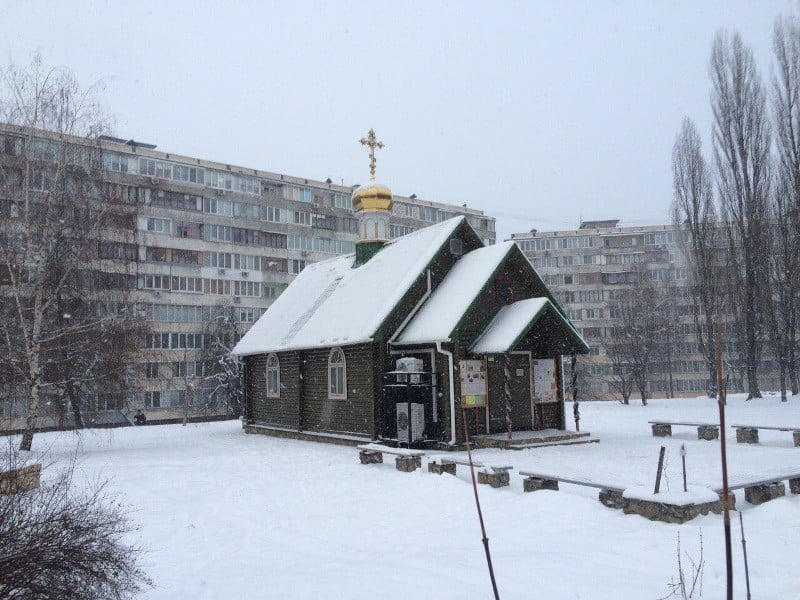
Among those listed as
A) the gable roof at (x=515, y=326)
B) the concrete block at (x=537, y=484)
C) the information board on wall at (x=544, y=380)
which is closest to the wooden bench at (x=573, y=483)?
the concrete block at (x=537, y=484)

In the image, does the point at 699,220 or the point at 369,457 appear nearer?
the point at 369,457

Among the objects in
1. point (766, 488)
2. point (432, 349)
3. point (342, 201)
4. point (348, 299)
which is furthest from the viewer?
point (342, 201)

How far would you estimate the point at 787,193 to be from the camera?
32.2 metres

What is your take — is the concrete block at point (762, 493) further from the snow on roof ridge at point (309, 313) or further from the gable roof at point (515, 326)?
the snow on roof ridge at point (309, 313)

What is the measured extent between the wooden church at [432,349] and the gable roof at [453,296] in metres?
0.04

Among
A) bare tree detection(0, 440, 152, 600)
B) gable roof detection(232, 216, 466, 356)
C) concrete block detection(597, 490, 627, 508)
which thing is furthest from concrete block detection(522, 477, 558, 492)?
gable roof detection(232, 216, 466, 356)

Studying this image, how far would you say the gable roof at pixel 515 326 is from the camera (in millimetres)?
17219

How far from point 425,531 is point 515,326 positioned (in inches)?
367

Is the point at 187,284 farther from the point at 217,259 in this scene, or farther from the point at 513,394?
the point at 513,394

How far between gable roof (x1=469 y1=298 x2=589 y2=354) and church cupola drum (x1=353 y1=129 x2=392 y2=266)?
6.69 metres

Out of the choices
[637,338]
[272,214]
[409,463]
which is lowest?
[409,463]

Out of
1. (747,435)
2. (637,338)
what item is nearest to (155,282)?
(637,338)

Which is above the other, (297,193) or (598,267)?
(297,193)

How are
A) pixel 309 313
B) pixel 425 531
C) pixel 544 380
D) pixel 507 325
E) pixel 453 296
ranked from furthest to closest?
pixel 309 313, pixel 544 380, pixel 453 296, pixel 507 325, pixel 425 531
